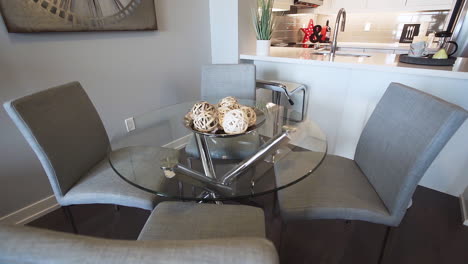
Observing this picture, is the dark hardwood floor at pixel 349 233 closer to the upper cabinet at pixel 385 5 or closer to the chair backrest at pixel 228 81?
the chair backrest at pixel 228 81

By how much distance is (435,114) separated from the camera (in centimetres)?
89

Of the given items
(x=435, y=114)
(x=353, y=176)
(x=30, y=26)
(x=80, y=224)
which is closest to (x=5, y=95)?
(x=30, y=26)

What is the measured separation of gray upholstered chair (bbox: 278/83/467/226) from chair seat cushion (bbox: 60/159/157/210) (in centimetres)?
64

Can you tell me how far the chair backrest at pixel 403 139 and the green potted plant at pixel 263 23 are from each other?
131cm

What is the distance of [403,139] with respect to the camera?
3.27 ft

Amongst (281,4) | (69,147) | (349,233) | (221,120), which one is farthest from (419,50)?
(69,147)

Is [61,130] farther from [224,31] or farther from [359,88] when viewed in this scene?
[359,88]

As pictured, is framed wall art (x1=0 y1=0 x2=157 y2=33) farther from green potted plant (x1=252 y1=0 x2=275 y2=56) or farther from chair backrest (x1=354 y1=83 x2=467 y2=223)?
chair backrest (x1=354 y1=83 x2=467 y2=223)

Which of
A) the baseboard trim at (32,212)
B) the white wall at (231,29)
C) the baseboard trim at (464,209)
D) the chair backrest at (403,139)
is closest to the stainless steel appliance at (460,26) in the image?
the baseboard trim at (464,209)

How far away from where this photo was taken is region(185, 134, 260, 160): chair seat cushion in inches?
47.3

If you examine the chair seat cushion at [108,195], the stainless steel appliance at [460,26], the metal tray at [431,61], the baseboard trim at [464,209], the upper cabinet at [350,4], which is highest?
the upper cabinet at [350,4]

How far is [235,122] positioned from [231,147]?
0.32 m

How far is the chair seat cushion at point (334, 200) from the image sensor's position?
3.34ft

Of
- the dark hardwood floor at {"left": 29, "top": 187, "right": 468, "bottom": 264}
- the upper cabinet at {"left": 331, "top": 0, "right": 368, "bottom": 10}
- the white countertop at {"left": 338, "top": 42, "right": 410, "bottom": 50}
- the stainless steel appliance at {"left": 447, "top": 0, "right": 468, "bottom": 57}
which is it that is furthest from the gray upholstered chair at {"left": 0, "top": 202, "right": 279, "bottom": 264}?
the upper cabinet at {"left": 331, "top": 0, "right": 368, "bottom": 10}
